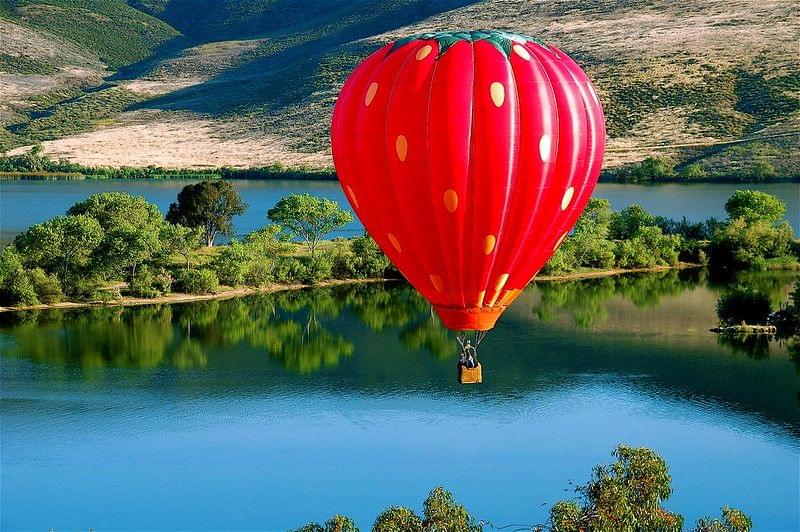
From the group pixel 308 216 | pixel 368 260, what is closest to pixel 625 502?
pixel 368 260

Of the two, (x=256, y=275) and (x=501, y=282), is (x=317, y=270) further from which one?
(x=501, y=282)

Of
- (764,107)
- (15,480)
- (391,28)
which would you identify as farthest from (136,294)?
(391,28)

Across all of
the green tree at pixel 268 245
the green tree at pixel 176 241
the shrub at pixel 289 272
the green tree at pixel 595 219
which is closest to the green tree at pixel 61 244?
the green tree at pixel 176 241

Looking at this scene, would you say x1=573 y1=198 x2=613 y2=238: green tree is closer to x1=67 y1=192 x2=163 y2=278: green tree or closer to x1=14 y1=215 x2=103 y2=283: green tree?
x1=67 y1=192 x2=163 y2=278: green tree

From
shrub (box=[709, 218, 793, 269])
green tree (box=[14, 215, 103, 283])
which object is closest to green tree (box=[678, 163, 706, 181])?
shrub (box=[709, 218, 793, 269])

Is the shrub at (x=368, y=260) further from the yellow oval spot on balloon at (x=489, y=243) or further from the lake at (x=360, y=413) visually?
the yellow oval spot on balloon at (x=489, y=243)

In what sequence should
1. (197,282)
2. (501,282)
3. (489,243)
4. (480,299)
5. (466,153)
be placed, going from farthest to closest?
(197,282) < (501,282) < (480,299) < (489,243) < (466,153)

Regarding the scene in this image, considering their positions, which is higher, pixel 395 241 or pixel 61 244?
pixel 395 241
